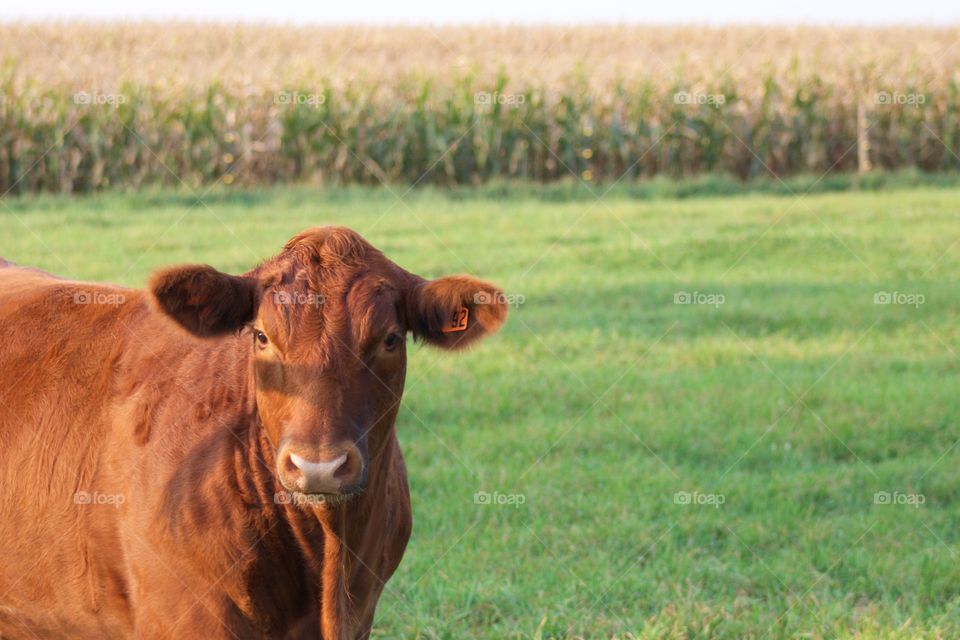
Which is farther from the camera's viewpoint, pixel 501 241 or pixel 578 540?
pixel 501 241

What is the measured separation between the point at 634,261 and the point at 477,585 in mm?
7279

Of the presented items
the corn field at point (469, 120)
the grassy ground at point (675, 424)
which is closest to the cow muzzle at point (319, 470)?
the grassy ground at point (675, 424)

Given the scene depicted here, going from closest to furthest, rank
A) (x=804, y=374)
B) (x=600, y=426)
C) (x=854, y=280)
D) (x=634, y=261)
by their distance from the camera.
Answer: (x=600, y=426), (x=804, y=374), (x=854, y=280), (x=634, y=261)

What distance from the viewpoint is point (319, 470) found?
3.20m

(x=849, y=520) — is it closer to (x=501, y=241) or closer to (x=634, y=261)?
(x=634, y=261)

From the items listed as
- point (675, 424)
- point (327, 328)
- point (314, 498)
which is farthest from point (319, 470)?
point (675, 424)

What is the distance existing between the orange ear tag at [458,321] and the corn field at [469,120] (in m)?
15.3

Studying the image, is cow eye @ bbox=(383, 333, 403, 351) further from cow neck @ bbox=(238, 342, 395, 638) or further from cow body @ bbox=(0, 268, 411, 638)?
cow body @ bbox=(0, 268, 411, 638)

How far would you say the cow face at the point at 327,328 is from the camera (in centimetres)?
328

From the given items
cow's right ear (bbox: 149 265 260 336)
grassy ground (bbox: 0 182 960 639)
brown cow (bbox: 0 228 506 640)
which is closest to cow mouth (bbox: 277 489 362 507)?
brown cow (bbox: 0 228 506 640)

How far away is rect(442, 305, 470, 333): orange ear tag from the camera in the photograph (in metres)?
3.73

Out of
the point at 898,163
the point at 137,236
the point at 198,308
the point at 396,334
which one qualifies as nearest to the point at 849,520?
the point at 396,334

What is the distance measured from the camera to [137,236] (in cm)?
1345

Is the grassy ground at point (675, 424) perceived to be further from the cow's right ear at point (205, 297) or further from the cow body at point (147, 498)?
the cow's right ear at point (205, 297)
